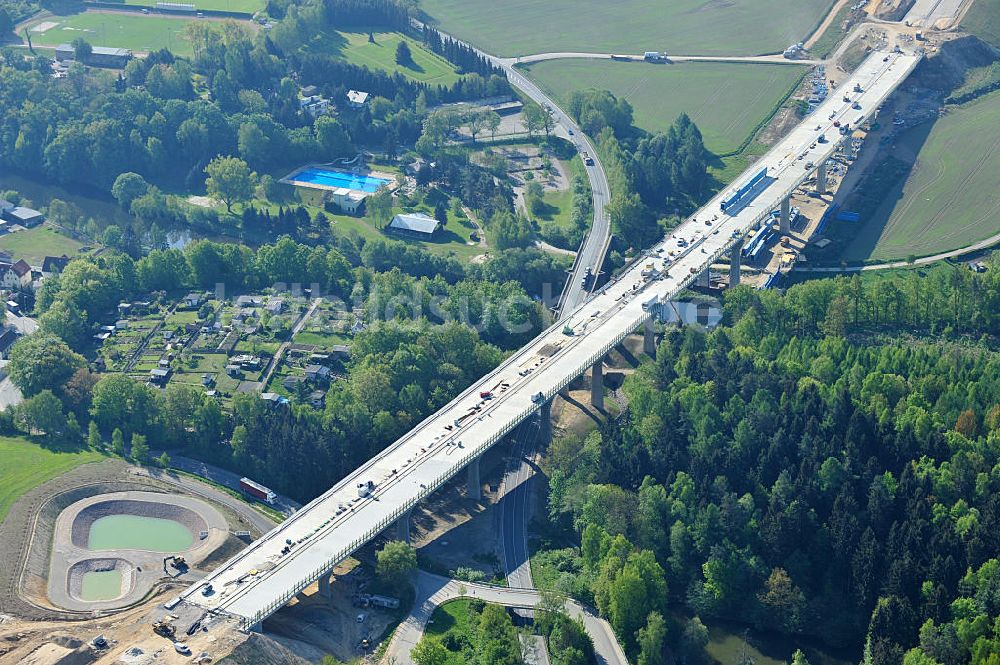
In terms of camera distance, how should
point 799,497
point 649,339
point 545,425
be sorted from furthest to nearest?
point 649,339 < point 545,425 < point 799,497

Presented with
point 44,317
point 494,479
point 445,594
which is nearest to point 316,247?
point 44,317

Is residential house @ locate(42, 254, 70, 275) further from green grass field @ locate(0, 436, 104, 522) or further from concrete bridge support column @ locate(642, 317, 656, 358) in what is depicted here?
concrete bridge support column @ locate(642, 317, 656, 358)

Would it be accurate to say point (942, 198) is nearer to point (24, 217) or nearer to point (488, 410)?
point (488, 410)

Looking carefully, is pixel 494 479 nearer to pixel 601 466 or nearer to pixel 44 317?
pixel 601 466

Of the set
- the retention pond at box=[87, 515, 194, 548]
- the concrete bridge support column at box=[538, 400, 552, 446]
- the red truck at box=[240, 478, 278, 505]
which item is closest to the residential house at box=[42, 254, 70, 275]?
the retention pond at box=[87, 515, 194, 548]

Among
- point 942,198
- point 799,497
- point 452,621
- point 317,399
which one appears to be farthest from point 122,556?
point 942,198

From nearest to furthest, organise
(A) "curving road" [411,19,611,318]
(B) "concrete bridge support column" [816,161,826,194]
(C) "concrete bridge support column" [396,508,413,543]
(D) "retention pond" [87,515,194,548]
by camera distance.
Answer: (C) "concrete bridge support column" [396,508,413,543]
(D) "retention pond" [87,515,194,548]
(A) "curving road" [411,19,611,318]
(B) "concrete bridge support column" [816,161,826,194]

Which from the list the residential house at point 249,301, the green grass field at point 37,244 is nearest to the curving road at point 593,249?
the residential house at point 249,301
